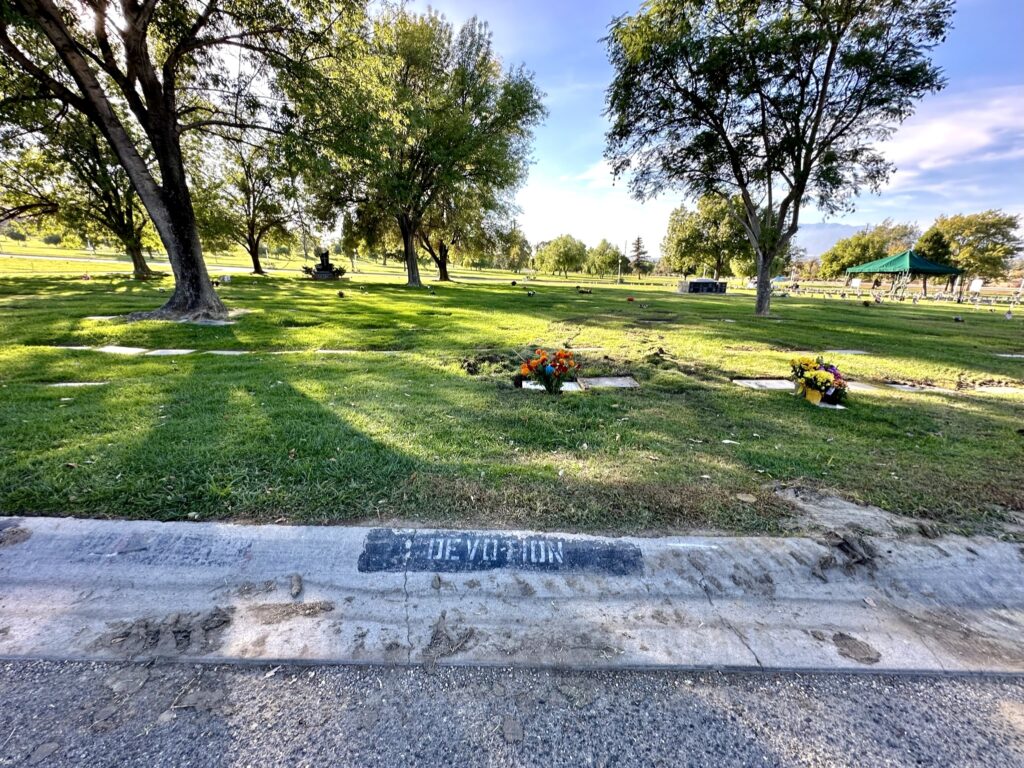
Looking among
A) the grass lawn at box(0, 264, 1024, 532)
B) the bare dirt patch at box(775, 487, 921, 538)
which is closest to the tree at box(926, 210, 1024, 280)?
the grass lawn at box(0, 264, 1024, 532)

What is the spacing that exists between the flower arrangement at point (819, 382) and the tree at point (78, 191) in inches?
901

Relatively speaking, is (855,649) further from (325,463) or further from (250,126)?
(250,126)

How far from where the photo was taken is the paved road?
119cm

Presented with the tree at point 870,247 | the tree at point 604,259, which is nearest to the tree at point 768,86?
the tree at point 870,247

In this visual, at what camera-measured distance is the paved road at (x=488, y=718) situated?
1.19 metres

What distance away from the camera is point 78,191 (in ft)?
62.1

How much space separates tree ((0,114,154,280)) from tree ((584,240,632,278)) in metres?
56.1

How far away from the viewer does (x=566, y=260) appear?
59.6 metres

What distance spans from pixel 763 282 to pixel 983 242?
133 ft

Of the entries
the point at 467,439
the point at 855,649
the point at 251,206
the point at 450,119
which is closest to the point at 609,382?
the point at 467,439

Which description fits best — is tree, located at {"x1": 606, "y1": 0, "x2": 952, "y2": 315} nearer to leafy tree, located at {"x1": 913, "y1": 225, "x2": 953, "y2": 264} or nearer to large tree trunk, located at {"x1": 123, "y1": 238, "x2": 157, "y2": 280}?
large tree trunk, located at {"x1": 123, "y1": 238, "x2": 157, "y2": 280}

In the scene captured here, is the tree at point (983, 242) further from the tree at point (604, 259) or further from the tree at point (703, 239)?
the tree at point (604, 259)

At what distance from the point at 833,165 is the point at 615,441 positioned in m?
12.6

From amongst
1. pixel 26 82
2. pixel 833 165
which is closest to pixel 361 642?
pixel 26 82
